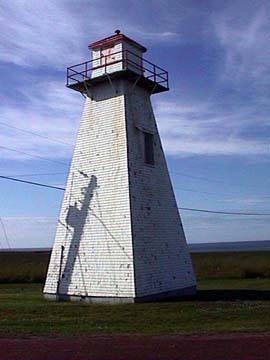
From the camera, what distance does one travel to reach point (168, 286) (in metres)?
19.9

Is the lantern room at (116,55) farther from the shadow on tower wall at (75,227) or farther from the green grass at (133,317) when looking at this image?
the green grass at (133,317)

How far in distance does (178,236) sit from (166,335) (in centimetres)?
1000

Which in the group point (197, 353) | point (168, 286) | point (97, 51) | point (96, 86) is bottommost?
point (197, 353)

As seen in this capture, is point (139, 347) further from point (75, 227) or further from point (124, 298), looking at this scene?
point (75, 227)

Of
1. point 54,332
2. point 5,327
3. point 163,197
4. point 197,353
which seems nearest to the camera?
point 197,353

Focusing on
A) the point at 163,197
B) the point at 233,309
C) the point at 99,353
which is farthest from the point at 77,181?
the point at 99,353

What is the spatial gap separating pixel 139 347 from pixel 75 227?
10630 millimetres

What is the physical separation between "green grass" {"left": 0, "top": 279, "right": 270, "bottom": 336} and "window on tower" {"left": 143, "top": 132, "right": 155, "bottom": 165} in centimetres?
627

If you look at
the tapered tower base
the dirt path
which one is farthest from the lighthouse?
the dirt path

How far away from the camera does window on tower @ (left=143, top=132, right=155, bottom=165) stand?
2122cm

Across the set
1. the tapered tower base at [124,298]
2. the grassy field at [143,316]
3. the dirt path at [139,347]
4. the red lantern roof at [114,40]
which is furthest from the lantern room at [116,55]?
the dirt path at [139,347]

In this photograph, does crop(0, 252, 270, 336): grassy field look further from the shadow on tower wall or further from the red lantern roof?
the red lantern roof

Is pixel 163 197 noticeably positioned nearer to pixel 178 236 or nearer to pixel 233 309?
pixel 178 236

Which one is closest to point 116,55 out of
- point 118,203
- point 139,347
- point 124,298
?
point 118,203
